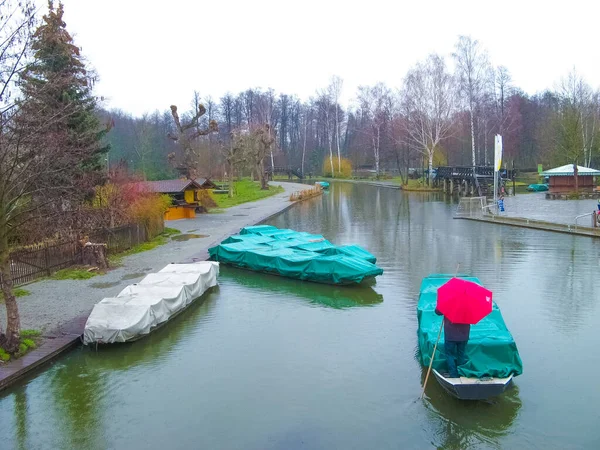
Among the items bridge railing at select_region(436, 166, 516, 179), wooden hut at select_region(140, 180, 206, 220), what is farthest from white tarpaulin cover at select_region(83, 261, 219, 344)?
bridge railing at select_region(436, 166, 516, 179)

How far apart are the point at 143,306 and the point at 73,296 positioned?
4.04 m

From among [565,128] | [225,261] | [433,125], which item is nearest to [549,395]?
[225,261]

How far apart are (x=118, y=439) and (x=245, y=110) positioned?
10061 centimetres

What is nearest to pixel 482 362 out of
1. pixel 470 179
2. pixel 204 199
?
pixel 204 199

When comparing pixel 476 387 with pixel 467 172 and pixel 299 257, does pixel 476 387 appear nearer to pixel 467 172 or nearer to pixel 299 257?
pixel 299 257

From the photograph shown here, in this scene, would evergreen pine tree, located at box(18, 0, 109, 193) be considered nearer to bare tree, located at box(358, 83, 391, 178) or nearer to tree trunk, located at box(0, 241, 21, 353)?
tree trunk, located at box(0, 241, 21, 353)

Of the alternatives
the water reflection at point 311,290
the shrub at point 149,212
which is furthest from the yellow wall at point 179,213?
the water reflection at point 311,290

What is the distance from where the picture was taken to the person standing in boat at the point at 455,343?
9164 millimetres

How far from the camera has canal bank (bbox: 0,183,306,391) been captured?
37.6 feet

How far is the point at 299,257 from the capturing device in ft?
63.7

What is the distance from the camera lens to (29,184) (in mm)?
10852

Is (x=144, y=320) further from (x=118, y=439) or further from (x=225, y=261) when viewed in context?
(x=225, y=261)

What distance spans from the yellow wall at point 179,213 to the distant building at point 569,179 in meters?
32.4

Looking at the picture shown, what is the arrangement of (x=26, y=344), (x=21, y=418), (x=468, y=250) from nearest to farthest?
1. (x=21, y=418)
2. (x=26, y=344)
3. (x=468, y=250)
